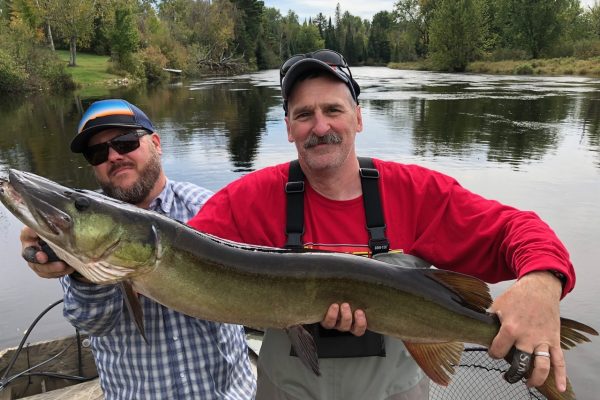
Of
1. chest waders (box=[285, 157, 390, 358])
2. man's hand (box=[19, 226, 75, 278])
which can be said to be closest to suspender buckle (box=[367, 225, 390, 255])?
chest waders (box=[285, 157, 390, 358])

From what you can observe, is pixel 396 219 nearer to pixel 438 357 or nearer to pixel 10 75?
pixel 438 357

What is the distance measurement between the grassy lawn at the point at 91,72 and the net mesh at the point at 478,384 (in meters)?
45.1

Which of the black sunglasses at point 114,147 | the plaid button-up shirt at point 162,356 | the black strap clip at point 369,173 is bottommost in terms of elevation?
the plaid button-up shirt at point 162,356

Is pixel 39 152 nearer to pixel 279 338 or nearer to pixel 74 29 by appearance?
pixel 279 338

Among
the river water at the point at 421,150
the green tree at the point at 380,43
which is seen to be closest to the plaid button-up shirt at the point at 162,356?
the river water at the point at 421,150

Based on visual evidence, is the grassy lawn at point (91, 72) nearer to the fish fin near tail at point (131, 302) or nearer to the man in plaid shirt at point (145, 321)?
the man in plaid shirt at point (145, 321)

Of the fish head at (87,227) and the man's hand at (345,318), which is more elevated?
the fish head at (87,227)

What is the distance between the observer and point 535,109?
79.5 ft

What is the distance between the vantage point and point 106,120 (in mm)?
3049

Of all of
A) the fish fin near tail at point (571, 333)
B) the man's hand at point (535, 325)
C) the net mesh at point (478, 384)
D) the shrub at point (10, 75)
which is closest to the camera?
Answer: the man's hand at point (535, 325)

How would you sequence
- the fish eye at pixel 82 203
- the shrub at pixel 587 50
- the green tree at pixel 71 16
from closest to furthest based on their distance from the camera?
the fish eye at pixel 82 203, the green tree at pixel 71 16, the shrub at pixel 587 50

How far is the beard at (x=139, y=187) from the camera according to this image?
3047mm

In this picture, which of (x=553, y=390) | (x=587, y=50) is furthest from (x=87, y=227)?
(x=587, y=50)

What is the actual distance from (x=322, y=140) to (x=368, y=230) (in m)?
0.54
